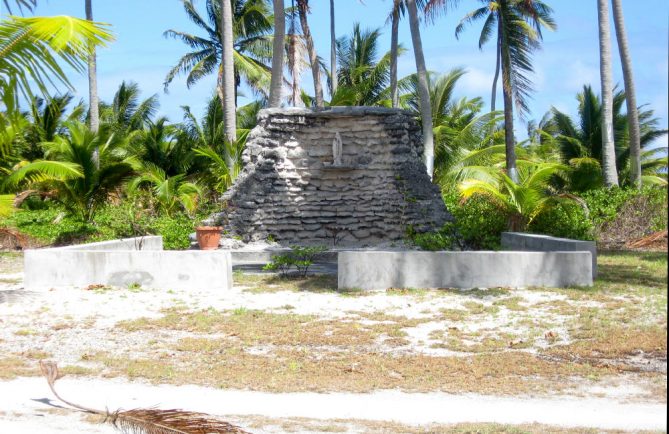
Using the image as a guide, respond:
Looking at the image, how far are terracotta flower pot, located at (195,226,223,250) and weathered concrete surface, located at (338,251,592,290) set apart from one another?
17.7 ft

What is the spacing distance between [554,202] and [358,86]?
14.9 m

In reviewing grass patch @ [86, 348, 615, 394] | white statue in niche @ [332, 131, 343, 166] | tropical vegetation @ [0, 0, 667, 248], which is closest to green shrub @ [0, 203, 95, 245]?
tropical vegetation @ [0, 0, 667, 248]

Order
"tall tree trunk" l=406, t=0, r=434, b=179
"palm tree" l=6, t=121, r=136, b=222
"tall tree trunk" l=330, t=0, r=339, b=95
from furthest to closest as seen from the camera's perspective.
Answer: "tall tree trunk" l=330, t=0, r=339, b=95, "tall tree trunk" l=406, t=0, r=434, b=179, "palm tree" l=6, t=121, r=136, b=222

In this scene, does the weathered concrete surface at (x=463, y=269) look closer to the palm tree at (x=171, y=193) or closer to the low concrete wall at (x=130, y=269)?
the low concrete wall at (x=130, y=269)

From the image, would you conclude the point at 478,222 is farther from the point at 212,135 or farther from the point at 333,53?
the point at 333,53

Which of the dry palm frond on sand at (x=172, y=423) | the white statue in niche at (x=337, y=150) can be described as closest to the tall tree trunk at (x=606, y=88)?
the white statue in niche at (x=337, y=150)

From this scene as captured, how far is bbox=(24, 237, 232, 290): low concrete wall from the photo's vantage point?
36.9 feet

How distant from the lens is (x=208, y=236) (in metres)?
15.6

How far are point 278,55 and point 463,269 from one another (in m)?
10.3

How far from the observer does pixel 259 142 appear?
55.0ft

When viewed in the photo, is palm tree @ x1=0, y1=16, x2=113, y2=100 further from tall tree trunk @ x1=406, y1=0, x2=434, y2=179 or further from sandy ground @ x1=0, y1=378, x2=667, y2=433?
tall tree trunk @ x1=406, y1=0, x2=434, y2=179

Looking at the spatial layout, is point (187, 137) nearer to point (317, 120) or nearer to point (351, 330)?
point (317, 120)

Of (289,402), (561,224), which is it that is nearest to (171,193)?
(561,224)

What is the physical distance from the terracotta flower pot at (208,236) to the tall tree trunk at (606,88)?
32.0ft
